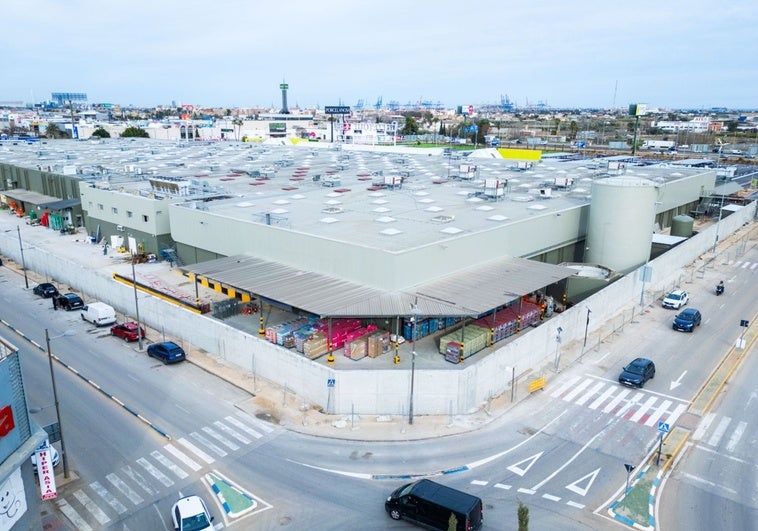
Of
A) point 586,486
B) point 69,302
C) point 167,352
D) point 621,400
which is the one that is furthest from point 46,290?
point 621,400

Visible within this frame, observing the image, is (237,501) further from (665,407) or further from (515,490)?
(665,407)

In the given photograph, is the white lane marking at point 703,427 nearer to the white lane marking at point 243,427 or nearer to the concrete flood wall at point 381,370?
the concrete flood wall at point 381,370

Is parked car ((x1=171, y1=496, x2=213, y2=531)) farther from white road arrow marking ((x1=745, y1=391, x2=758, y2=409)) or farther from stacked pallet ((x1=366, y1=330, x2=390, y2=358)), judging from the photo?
white road arrow marking ((x1=745, y1=391, x2=758, y2=409))

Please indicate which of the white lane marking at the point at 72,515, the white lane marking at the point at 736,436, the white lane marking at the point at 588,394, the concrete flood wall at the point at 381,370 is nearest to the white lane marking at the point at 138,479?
the white lane marking at the point at 72,515

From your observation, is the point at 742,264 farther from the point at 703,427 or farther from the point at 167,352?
the point at 167,352

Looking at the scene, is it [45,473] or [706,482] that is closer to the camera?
[45,473]

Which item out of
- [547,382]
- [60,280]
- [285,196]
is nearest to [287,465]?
[547,382]
